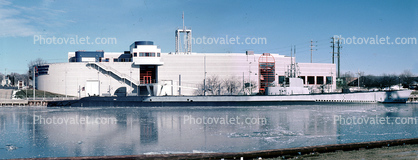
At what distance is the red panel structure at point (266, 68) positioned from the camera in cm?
8086

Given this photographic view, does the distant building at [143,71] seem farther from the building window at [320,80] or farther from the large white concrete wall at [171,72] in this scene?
the building window at [320,80]

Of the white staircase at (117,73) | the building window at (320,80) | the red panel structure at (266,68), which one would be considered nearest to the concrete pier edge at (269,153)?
the white staircase at (117,73)

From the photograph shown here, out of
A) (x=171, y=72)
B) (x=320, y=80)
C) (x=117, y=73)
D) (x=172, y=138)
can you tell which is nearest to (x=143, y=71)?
(x=117, y=73)

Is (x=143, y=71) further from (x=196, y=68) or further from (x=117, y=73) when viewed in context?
(x=196, y=68)

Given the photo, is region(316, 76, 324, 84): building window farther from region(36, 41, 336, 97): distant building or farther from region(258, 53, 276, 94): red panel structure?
region(258, 53, 276, 94): red panel structure

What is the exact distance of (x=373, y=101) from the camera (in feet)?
183

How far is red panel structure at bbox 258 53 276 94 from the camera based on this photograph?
80.9 m

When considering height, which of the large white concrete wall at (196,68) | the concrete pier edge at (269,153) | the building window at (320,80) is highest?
the large white concrete wall at (196,68)

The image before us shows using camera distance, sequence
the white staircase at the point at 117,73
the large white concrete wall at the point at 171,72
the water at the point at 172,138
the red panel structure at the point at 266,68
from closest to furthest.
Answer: the water at the point at 172,138 < the white staircase at the point at 117,73 < the large white concrete wall at the point at 171,72 < the red panel structure at the point at 266,68

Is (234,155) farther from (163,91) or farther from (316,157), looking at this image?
(163,91)

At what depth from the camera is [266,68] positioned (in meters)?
81.1

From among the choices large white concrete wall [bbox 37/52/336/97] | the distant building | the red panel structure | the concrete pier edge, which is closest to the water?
the concrete pier edge

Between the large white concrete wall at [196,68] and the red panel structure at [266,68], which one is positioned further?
the red panel structure at [266,68]

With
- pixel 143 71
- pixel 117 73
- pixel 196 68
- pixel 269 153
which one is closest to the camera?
pixel 269 153
